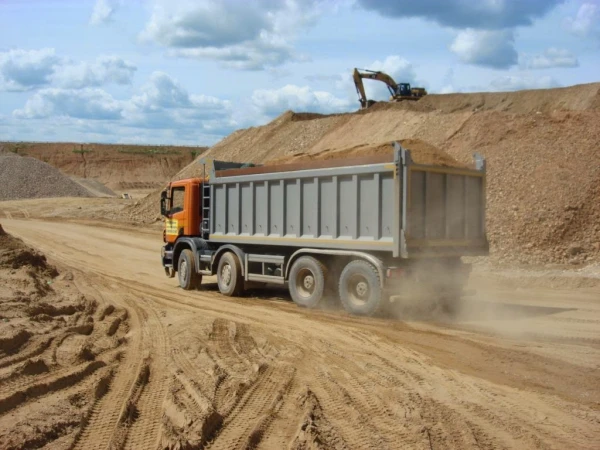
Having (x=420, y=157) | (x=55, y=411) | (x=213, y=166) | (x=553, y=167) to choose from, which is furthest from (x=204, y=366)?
(x=553, y=167)

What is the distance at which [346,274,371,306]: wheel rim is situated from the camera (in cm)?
1160

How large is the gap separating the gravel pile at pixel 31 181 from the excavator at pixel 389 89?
2832cm

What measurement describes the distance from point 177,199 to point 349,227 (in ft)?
20.9

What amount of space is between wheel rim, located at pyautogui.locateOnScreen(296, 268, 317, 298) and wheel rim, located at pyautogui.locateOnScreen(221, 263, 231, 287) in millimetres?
2395

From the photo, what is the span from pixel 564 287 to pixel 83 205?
116 feet

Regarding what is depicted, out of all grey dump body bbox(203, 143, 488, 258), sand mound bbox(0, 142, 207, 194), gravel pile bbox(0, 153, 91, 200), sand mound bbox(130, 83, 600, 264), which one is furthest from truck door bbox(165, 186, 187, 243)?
sand mound bbox(0, 142, 207, 194)

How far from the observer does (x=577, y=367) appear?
8.10 metres

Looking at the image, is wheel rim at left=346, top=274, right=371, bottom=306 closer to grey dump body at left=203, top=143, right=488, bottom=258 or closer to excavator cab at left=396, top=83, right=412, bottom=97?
grey dump body at left=203, top=143, right=488, bottom=258

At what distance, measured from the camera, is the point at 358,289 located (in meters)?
11.8

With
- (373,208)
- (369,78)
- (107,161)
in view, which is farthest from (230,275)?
(107,161)

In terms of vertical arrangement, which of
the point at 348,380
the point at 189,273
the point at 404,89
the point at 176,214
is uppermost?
the point at 404,89

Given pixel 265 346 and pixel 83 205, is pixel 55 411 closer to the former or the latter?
pixel 265 346

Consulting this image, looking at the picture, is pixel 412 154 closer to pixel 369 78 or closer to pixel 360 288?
pixel 360 288

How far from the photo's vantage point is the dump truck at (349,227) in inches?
442
